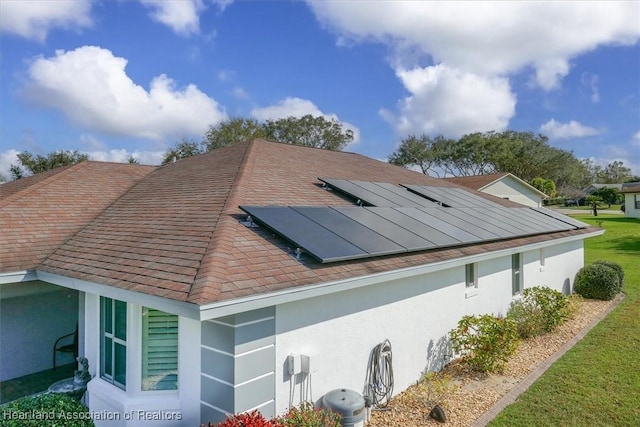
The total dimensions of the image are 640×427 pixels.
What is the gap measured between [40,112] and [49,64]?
4.36m

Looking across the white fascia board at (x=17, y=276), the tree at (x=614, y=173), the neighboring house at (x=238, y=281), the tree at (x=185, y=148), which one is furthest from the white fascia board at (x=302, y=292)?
the tree at (x=614, y=173)

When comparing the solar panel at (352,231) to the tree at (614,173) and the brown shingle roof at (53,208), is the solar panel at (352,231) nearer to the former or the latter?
the brown shingle roof at (53,208)

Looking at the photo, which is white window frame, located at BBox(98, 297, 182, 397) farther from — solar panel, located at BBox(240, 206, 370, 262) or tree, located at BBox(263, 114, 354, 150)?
tree, located at BBox(263, 114, 354, 150)

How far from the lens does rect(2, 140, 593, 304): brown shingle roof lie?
527 cm

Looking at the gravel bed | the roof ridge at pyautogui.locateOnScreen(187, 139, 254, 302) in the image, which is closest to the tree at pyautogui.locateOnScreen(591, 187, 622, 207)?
the gravel bed

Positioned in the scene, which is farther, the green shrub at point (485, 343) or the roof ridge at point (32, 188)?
the roof ridge at point (32, 188)

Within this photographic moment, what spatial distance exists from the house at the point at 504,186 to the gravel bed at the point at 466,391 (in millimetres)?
25634

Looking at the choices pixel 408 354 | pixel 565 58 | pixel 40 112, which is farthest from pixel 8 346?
pixel 565 58

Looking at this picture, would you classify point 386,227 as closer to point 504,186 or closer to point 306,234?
point 306,234

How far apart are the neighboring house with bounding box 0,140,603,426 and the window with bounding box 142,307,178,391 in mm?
18

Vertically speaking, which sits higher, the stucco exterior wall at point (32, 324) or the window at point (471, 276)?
the window at point (471, 276)

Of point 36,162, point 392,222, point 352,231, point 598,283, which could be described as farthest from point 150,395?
point 36,162

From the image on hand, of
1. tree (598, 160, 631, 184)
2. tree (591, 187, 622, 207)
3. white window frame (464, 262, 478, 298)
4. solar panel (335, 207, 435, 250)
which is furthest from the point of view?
tree (598, 160, 631, 184)

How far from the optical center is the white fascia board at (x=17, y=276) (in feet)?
23.6
